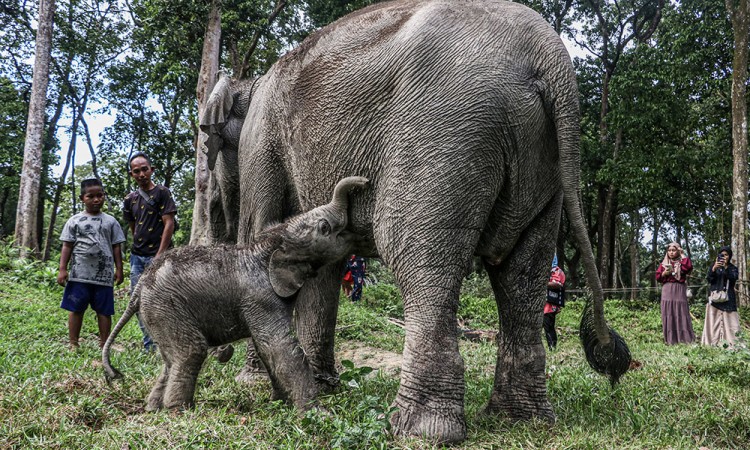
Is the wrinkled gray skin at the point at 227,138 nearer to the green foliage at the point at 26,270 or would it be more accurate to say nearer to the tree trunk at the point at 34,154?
the green foliage at the point at 26,270

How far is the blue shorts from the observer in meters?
5.61

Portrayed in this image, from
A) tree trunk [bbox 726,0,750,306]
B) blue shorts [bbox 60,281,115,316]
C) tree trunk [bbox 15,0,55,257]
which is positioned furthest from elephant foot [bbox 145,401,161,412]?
tree trunk [bbox 726,0,750,306]

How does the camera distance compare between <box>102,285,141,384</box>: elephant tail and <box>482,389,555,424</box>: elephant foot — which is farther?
<box>102,285,141,384</box>: elephant tail

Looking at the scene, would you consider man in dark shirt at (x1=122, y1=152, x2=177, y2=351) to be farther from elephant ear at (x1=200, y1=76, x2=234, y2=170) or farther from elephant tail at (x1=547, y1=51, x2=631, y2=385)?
elephant tail at (x1=547, y1=51, x2=631, y2=385)

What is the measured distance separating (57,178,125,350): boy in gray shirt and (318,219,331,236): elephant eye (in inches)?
121

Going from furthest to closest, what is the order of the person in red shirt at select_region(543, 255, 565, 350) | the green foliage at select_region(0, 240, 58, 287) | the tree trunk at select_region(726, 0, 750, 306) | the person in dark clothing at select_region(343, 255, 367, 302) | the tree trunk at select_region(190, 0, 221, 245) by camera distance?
the tree trunk at select_region(726, 0, 750, 306) → the person in dark clothing at select_region(343, 255, 367, 302) → the tree trunk at select_region(190, 0, 221, 245) → the green foliage at select_region(0, 240, 58, 287) → the person in red shirt at select_region(543, 255, 565, 350)

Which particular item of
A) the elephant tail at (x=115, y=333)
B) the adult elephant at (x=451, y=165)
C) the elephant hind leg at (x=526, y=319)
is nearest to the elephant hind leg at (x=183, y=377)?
the elephant tail at (x=115, y=333)

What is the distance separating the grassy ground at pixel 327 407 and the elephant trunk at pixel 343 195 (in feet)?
3.29

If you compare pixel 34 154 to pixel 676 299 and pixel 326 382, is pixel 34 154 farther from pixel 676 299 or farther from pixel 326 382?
pixel 676 299

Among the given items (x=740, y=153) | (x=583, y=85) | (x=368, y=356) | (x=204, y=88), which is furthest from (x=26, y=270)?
(x=583, y=85)

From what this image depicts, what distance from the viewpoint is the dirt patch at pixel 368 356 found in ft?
19.8

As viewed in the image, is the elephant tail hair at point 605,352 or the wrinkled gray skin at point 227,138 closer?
the elephant tail hair at point 605,352

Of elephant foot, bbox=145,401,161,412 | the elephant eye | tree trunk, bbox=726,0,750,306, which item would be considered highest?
tree trunk, bbox=726,0,750,306

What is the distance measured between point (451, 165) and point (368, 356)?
3774mm
